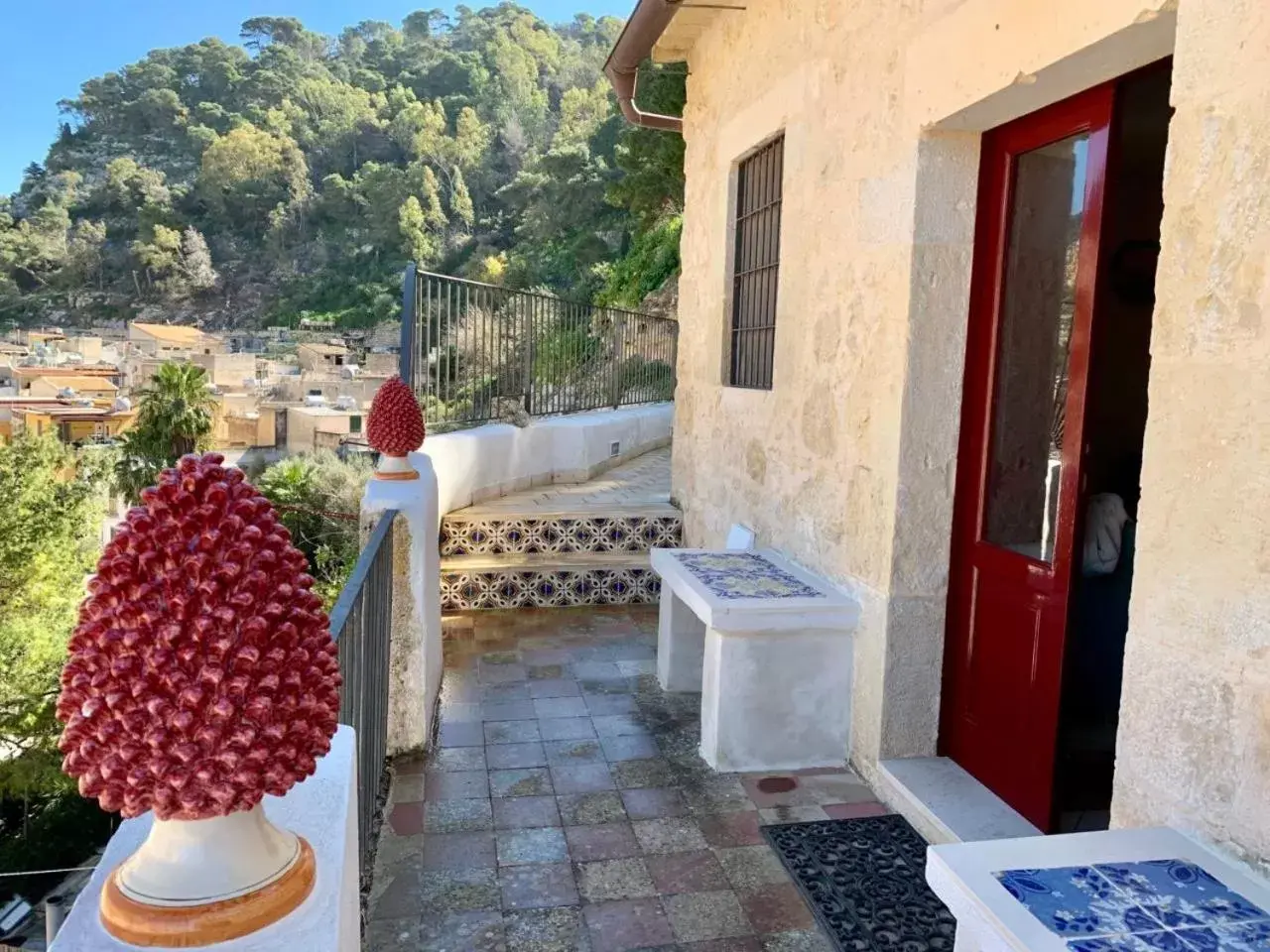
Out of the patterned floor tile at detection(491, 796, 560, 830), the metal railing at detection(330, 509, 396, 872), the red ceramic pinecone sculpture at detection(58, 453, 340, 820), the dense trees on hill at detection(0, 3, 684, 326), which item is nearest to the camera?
the red ceramic pinecone sculpture at detection(58, 453, 340, 820)

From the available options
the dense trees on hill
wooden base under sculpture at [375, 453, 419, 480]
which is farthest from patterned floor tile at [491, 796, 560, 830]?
the dense trees on hill

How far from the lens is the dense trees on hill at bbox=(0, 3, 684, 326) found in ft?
195

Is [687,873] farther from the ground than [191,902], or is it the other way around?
[191,902]

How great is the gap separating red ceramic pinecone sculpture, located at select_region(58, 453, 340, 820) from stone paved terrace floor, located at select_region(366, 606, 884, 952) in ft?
5.71

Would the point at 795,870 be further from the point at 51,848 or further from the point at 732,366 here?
the point at 51,848

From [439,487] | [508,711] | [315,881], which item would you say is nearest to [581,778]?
[508,711]

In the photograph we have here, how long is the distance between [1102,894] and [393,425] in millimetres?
3174

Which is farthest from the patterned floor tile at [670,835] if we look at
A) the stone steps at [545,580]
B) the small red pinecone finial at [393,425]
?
the stone steps at [545,580]

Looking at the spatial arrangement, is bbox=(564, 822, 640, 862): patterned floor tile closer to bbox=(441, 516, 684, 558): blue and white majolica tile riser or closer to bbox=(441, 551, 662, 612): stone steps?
bbox=(441, 551, 662, 612): stone steps

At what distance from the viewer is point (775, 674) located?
3441mm

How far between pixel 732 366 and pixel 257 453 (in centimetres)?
3117

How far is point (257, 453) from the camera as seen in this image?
32719 mm

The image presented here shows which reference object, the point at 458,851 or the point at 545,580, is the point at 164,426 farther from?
the point at 458,851

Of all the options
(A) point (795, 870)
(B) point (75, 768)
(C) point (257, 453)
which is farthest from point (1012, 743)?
(C) point (257, 453)
